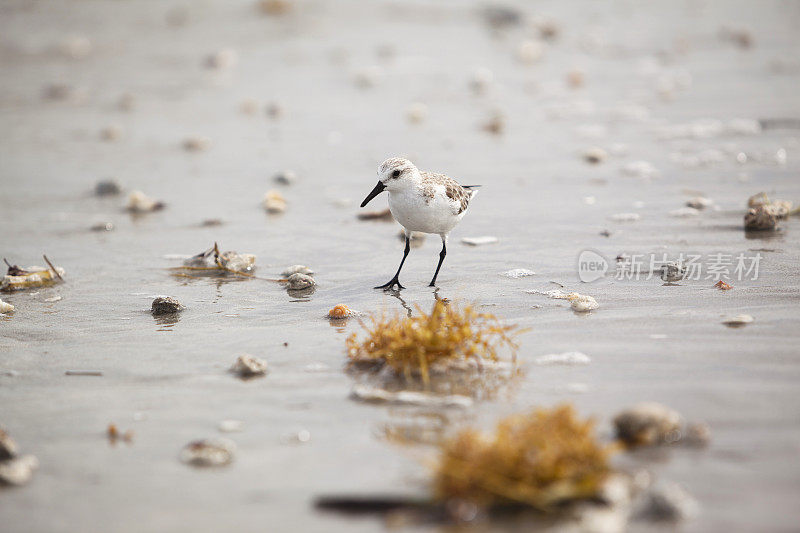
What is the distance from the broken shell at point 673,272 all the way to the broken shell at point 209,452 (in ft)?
12.9

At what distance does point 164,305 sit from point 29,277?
1549 millimetres

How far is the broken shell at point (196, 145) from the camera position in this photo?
39.5 feet

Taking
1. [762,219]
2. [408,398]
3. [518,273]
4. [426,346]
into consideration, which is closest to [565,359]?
[426,346]

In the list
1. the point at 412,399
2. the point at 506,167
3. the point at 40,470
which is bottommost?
the point at 40,470

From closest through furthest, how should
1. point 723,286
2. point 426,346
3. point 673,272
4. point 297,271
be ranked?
point 426,346 < point 723,286 < point 673,272 < point 297,271

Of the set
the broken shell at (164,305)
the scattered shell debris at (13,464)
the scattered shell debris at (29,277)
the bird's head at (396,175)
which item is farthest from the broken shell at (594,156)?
the scattered shell debris at (13,464)

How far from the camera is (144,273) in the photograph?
24.9 ft

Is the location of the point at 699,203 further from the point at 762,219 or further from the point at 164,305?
the point at 164,305

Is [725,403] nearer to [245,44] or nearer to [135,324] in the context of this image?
[135,324]

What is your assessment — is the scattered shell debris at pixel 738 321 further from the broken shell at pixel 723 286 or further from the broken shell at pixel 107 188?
the broken shell at pixel 107 188

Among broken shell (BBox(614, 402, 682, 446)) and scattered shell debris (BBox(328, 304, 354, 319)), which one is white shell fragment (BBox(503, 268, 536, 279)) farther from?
broken shell (BBox(614, 402, 682, 446))

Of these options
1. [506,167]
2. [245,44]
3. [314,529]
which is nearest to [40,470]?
[314,529]

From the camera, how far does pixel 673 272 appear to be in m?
6.77

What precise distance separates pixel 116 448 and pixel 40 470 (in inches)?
14.7
